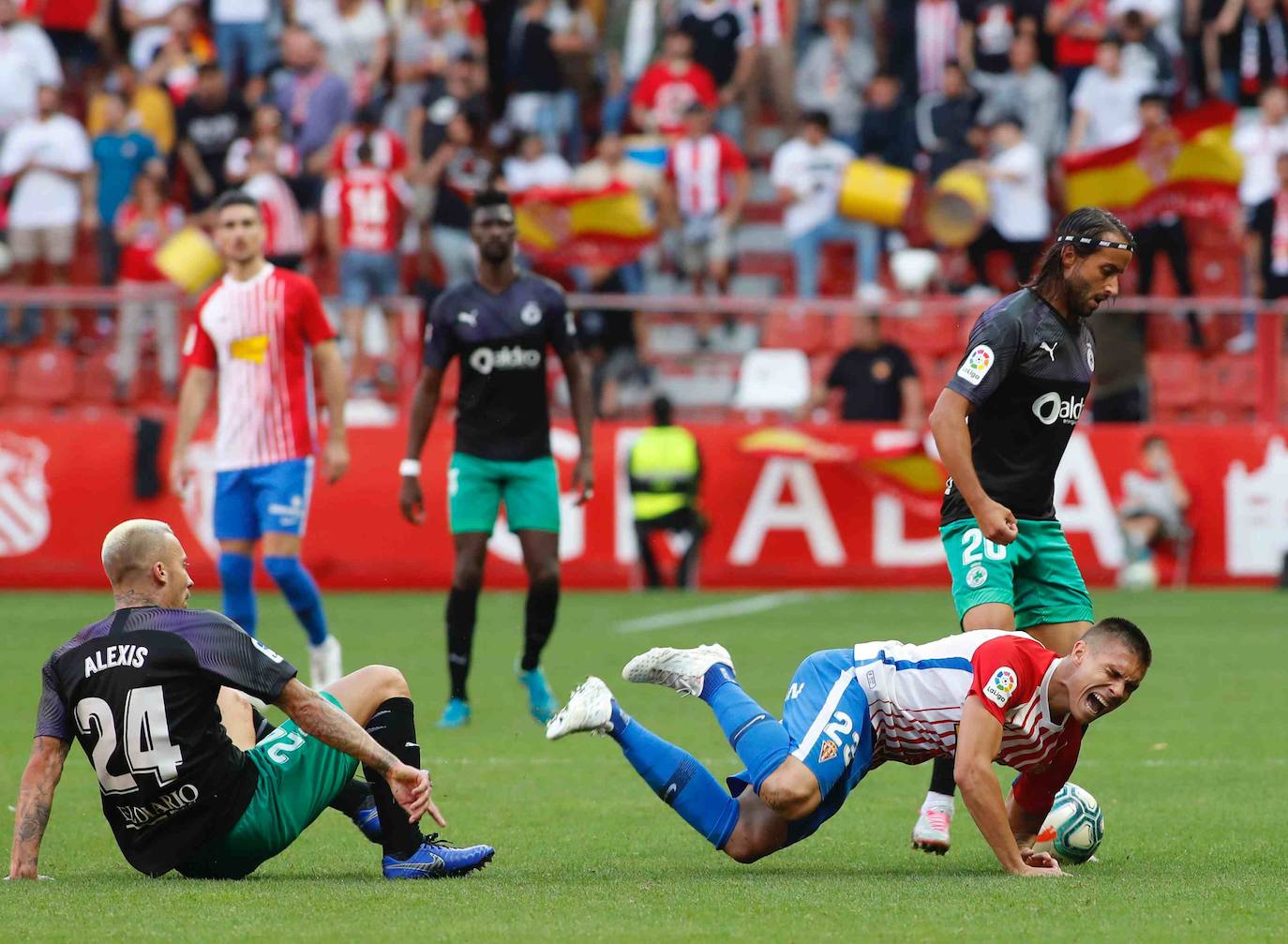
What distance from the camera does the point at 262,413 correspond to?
35.2 feet

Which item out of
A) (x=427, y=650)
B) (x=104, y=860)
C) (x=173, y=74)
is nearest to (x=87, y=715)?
(x=104, y=860)

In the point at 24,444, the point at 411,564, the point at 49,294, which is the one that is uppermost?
the point at 49,294

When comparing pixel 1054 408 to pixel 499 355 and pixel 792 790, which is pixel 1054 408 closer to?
pixel 792 790

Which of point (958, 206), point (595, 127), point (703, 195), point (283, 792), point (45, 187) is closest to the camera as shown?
point (283, 792)

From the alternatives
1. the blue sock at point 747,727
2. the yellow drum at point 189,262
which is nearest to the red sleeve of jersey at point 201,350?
the blue sock at point 747,727

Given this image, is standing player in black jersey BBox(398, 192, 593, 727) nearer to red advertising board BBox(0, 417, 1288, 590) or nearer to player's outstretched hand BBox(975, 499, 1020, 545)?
player's outstretched hand BBox(975, 499, 1020, 545)

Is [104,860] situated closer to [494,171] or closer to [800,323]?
[800,323]

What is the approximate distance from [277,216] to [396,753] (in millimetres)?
13362

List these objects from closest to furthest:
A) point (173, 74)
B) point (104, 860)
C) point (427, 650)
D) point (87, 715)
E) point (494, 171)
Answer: point (87, 715) → point (104, 860) → point (427, 650) → point (494, 171) → point (173, 74)

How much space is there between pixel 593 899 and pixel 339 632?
8850mm

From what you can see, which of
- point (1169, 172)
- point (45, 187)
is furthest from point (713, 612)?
point (45, 187)

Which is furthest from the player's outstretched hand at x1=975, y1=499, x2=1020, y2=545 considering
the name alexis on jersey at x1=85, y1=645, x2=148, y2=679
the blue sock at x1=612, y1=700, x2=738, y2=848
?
the name alexis on jersey at x1=85, y1=645, x2=148, y2=679

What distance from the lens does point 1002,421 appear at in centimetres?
733

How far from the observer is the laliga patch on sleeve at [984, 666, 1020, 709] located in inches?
243
